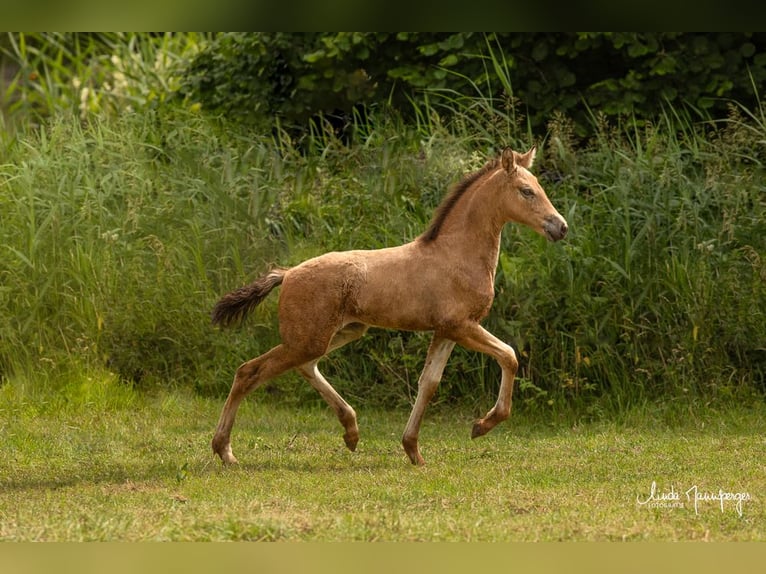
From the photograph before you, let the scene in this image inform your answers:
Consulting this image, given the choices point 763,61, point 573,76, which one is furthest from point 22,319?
point 763,61

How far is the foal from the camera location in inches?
276

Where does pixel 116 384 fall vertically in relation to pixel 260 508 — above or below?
below

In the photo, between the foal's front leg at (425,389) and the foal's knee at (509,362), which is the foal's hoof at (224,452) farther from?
the foal's knee at (509,362)

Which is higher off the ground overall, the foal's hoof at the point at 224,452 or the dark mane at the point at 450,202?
the dark mane at the point at 450,202

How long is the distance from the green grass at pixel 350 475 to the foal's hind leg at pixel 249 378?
0.17 meters

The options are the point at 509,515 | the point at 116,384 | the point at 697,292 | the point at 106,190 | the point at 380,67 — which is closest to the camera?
the point at 509,515

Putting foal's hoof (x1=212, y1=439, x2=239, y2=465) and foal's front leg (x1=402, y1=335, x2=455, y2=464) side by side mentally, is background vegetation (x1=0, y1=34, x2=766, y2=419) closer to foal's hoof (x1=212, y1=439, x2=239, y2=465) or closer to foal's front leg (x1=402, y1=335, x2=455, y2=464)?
foal's front leg (x1=402, y1=335, x2=455, y2=464)

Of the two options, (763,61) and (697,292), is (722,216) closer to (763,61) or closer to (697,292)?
(697,292)

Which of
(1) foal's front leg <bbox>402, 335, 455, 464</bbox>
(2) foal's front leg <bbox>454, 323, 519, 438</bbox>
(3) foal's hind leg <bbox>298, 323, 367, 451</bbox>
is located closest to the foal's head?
(2) foal's front leg <bbox>454, 323, 519, 438</bbox>

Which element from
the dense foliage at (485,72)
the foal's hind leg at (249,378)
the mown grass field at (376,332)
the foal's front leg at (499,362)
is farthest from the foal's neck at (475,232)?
the dense foliage at (485,72)

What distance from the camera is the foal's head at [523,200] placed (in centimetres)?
702

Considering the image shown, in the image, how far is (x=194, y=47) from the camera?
1501 cm

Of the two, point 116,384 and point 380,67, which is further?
point 380,67

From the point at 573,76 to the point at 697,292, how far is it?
3.37m
